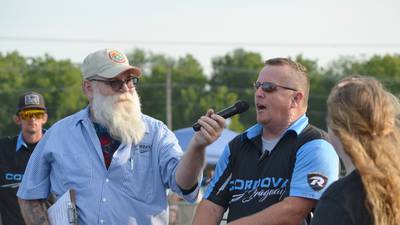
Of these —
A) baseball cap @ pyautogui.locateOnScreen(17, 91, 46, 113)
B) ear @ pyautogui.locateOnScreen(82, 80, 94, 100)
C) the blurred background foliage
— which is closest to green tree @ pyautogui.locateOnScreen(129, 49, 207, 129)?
the blurred background foliage

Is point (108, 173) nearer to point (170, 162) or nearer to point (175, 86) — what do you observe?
point (170, 162)

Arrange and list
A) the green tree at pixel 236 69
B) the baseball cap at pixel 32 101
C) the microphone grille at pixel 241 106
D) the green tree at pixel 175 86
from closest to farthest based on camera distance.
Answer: the microphone grille at pixel 241 106 < the baseball cap at pixel 32 101 < the green tree at pixel 175 86 < the green tree at pixel 236 69

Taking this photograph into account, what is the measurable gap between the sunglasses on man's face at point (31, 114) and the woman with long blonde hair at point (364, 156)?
5103mm

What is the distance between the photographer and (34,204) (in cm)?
559

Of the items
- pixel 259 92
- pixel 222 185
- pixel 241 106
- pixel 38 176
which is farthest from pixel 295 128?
pixel 38 176

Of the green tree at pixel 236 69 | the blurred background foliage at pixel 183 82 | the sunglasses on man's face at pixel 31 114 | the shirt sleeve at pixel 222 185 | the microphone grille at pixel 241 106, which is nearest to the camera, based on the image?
the microphone grille at pixel 241 106

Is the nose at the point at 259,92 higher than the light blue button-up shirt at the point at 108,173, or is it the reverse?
the nose at the point at 259,92

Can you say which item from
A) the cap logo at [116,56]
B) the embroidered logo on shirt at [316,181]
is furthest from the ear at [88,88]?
the embroidered logo on shirt at [316,181]

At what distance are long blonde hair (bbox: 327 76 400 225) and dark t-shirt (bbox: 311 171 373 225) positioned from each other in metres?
0.04

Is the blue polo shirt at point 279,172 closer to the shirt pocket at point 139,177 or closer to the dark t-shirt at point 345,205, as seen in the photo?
the shirt pocket at point 139,177

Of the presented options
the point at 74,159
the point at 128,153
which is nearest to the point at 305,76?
the point at 128,153

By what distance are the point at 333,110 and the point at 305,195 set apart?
47.0 inches

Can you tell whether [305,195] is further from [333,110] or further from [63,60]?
[63,60]

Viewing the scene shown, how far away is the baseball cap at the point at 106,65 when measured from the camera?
539 cm
